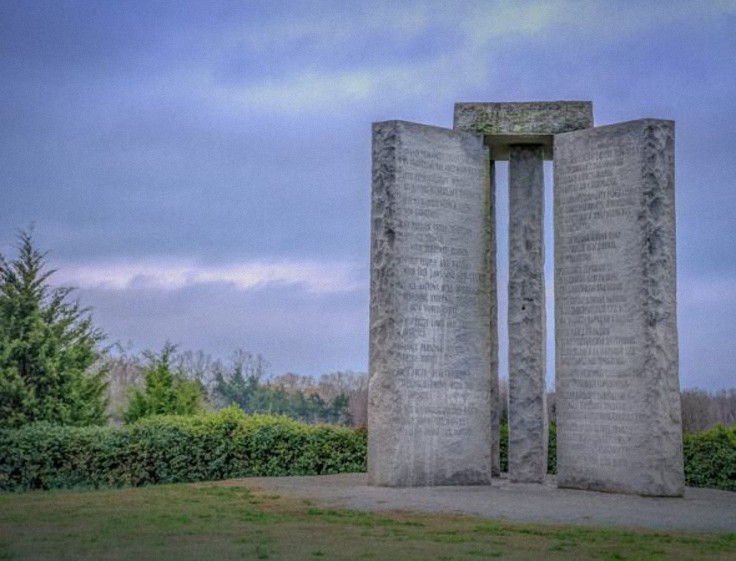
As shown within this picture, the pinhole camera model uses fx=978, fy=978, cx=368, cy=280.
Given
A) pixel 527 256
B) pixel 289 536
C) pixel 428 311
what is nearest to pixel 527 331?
pixel 527 256

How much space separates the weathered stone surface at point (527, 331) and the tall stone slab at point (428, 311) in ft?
1.50

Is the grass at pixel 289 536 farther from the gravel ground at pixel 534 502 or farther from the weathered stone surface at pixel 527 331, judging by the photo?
the weathered stone surface at pixel 527 331

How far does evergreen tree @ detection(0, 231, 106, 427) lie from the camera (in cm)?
1825

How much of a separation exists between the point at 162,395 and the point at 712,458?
10.8 m

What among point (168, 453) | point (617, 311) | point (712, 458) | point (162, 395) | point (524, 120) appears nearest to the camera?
point (617, 311)

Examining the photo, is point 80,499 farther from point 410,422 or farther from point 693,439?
point 693,439

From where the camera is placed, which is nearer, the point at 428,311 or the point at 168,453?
the point at 428,311

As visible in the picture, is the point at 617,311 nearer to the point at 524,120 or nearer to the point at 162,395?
the point at 524,120

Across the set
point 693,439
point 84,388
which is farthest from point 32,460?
point 693,439

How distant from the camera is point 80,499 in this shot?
42.9 ft

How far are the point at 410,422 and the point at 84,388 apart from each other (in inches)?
313

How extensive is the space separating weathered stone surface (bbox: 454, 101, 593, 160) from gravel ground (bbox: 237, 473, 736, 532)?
5.33m

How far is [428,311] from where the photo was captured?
14406mm

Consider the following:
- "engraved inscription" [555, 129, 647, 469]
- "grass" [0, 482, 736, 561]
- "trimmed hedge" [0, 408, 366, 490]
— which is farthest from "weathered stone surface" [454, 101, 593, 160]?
"grass" [0, 482, 736, 561]
